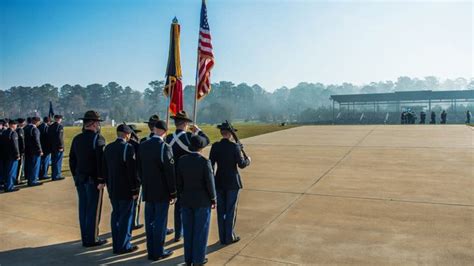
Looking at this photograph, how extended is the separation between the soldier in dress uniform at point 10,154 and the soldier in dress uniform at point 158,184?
5695 mm

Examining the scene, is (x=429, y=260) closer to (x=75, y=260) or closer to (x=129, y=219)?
(x=129, y=219)

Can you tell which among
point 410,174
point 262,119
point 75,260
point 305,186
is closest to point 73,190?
point 75,260

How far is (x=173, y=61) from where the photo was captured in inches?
322

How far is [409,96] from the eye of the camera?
53938mm

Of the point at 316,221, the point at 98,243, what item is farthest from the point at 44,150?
the point at 316,221

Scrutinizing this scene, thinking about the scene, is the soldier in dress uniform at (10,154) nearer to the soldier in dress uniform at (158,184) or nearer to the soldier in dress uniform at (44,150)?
the soldier in dress uniform at (44,150)

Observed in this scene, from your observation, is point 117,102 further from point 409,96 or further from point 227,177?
point 227,177

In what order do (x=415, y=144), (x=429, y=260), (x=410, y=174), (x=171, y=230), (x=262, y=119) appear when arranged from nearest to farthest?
1. (x=429, y=260)
2. (x=171, y=230)
3. (x=410, y=174)
4. (x=415, y=144)
5. (x=262, y=119)

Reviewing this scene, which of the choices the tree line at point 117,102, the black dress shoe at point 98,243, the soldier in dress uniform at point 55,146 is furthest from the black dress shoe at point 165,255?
the tree line at point 117,102

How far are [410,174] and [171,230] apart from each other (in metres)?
7.29

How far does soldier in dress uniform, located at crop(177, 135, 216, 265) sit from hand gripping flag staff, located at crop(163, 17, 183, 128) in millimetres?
3864

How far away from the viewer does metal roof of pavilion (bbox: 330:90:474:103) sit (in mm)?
52562

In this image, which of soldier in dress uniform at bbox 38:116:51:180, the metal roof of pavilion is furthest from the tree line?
soldier in dress uniform at bbox 38:116:51:180

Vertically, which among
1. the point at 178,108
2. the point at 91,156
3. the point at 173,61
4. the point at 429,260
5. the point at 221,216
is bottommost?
the point at 429,260
